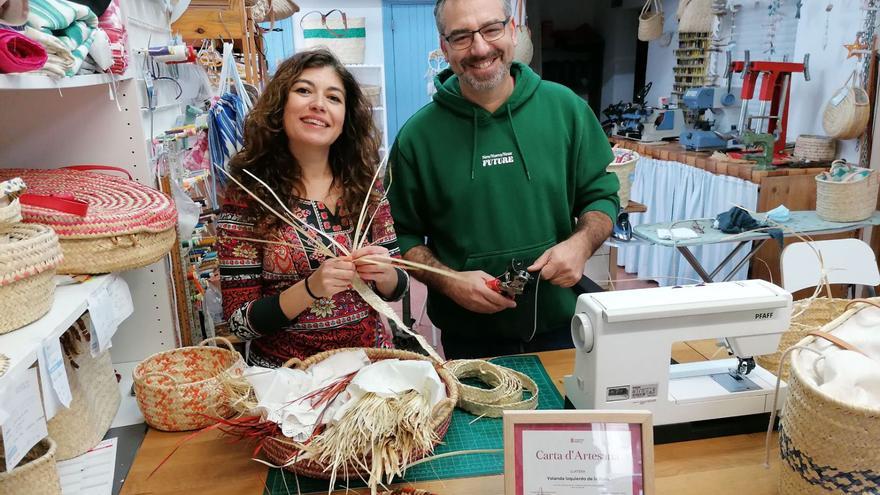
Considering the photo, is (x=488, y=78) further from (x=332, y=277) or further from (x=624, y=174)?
(x=624, y=174)

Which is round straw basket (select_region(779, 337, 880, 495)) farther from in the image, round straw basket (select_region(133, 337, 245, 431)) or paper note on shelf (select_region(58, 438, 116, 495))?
paper note on shelf (select_region(58, 438, 116, 495))

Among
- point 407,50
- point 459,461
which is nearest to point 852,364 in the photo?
point 459,461

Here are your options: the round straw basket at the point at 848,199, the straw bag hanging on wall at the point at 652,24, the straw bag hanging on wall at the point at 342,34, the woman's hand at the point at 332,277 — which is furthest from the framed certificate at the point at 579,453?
the straw bag hanging on wall at the point at 342,34

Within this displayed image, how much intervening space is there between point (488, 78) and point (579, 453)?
4.09 ft

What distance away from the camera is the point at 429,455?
1.22 m

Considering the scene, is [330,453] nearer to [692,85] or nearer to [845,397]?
[845,397]

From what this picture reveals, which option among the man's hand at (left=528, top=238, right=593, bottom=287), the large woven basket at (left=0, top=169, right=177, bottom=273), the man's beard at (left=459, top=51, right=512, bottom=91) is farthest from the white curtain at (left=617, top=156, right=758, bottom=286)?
the large woven basket at (left=0, top=169, right=177, bottom=273)

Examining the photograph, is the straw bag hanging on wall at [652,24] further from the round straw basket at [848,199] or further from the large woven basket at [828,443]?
the large woven basket at [828,443]

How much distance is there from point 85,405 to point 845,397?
1.52 m

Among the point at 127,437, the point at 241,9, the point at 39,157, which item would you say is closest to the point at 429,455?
the point at 127,437

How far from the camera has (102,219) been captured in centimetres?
123

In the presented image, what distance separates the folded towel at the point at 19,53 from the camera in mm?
928

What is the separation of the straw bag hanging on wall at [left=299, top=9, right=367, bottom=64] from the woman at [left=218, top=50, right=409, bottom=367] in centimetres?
511

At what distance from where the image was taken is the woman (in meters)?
1.57
